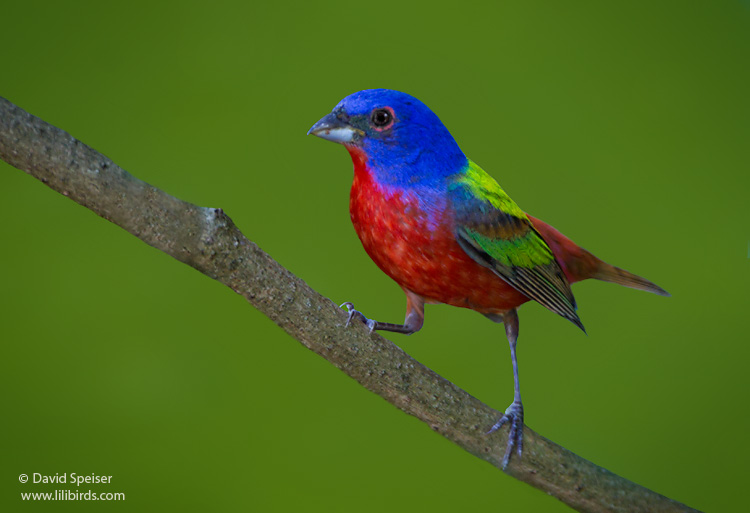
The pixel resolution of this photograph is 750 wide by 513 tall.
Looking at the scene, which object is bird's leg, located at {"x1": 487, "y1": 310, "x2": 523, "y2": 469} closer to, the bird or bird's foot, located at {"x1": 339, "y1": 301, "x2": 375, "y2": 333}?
the bird

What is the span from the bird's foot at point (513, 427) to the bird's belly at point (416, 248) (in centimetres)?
33

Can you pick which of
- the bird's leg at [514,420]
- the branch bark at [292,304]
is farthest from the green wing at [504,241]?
the branch bark at [292,304]

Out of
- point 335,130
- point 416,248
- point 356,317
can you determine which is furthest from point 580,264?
point 335,130

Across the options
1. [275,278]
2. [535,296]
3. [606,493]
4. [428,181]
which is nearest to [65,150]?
[275,278]

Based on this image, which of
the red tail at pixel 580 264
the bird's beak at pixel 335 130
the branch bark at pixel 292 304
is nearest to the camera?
the branch bark at pixel 292 304

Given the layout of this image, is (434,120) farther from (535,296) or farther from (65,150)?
(65,150)

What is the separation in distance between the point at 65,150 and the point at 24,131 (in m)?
0.08

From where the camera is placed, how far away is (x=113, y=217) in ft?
5.04

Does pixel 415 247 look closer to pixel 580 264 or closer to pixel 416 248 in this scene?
pixel 416 248

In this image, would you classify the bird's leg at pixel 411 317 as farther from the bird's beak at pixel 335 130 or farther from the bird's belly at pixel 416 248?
the bird's beak at pixel 335 130

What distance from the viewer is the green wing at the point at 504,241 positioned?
1894mm

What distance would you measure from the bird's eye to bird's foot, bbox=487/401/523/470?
0.85 metres

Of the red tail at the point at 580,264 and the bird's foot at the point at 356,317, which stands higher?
the red tail at the point at 580,264

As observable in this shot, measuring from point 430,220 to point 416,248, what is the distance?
0.26ft
